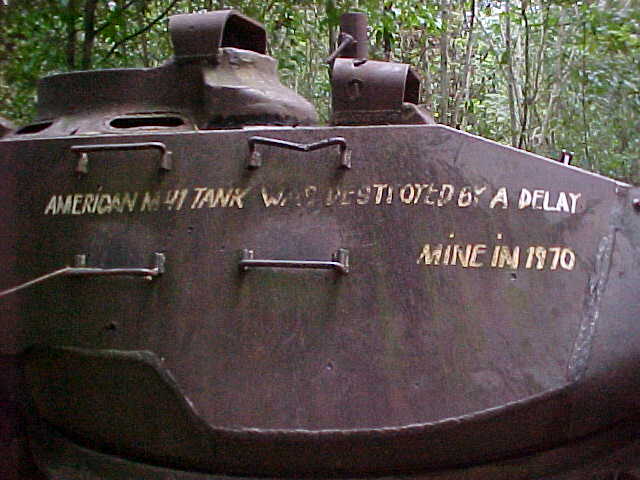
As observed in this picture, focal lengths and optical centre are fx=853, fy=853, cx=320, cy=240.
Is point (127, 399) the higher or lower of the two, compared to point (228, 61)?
lower

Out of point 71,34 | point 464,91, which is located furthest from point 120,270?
point 464,91

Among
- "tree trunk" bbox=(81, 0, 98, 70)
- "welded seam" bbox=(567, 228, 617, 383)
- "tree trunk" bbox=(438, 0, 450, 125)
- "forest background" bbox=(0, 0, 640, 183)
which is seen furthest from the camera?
"tree trunk" bbox=(438, 0, 450, 125)

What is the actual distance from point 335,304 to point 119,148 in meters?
0.87

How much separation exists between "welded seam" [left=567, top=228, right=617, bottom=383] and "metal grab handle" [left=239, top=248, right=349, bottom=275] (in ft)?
2.33

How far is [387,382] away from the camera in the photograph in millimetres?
2541

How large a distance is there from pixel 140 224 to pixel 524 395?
1310 millimetres

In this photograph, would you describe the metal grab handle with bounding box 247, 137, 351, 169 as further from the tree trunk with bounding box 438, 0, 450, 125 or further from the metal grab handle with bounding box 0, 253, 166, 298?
the tree trunk with bounding box 438, 0, 450, 125

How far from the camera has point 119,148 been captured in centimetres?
276

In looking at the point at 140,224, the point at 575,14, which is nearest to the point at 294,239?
the point at 140,224

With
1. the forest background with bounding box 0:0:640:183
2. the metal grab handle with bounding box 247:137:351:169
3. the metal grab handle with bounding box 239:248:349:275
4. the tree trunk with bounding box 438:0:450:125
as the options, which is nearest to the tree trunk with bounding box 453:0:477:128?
the forest background with bounding box 0:0:640:183

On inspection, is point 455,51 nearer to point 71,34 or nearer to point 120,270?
point 71,34

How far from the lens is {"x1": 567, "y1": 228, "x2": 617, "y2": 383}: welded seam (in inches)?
97.3

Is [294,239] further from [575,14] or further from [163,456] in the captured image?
[575,14]

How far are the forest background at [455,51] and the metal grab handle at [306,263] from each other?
3.55 m
